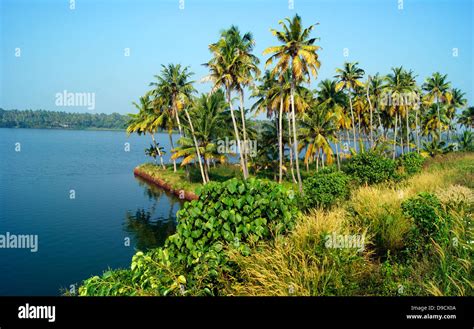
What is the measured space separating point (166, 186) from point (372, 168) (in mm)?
27931

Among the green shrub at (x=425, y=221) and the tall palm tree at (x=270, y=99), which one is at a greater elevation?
the tall palm tree at (x=270, y=99)

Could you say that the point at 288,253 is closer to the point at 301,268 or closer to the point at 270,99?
the point at 301,268

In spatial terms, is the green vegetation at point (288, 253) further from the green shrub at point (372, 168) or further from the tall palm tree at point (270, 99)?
the tall palm tree at point (270, 99)

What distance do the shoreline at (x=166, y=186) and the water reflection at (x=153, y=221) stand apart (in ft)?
2.56

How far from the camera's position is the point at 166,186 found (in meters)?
45.8

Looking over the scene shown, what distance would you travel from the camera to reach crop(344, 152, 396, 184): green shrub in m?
25.1

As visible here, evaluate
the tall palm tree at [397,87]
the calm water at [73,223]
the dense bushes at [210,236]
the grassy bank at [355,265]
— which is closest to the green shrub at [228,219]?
the dense bushes at [210,236]

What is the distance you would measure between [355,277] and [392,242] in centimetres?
231

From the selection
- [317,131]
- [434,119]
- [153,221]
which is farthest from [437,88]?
[153,221]

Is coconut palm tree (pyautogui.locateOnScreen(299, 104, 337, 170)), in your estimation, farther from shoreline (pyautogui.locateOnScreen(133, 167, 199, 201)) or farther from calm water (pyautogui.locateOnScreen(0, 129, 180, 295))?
calm water (pyautogui.locateOnScreen(0, 129, 180, 295))

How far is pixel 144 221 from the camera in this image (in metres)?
30.9

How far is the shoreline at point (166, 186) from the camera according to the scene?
128 feet

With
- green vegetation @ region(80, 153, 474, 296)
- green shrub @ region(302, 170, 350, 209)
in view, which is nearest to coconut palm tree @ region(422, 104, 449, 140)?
green shrub @ region(302, 170, 350, 209)
